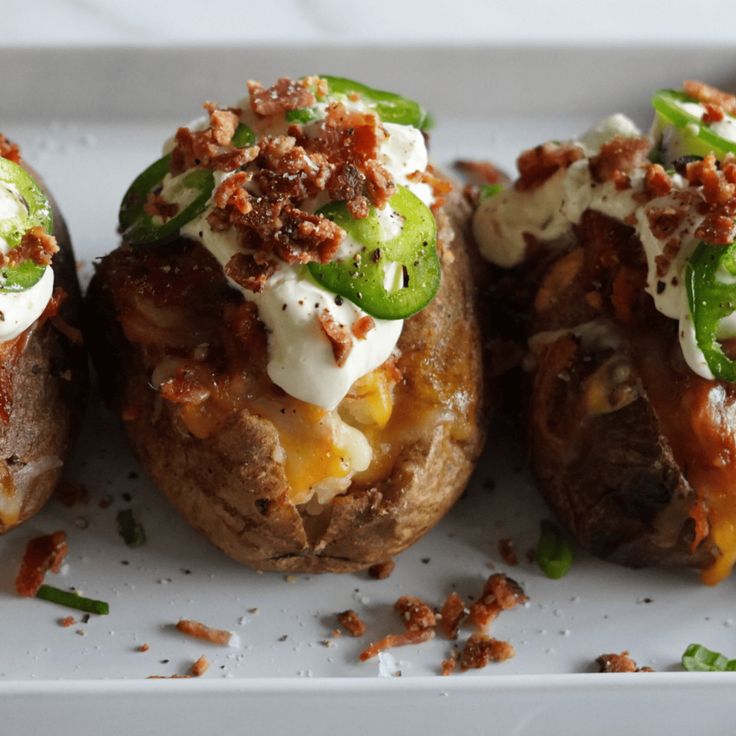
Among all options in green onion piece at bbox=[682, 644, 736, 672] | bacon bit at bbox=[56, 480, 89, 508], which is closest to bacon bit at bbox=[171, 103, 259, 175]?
bacon bit at bbox=[56, 480, 89, 508]

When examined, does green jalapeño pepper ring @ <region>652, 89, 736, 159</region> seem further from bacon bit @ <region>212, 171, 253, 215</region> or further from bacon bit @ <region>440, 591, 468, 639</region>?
bacon bit @ <region>440, 591, 468, 639</region>

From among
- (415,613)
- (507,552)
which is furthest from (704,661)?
(415,613)

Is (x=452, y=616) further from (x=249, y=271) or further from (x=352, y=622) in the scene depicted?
(x=249, y=271)

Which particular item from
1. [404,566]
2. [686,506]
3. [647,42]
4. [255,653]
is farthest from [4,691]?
[647,42]

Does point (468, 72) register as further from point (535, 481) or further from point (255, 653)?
point (255, 653)

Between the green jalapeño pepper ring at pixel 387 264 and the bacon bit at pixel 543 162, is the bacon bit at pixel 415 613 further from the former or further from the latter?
the bacon bit at pixel 543 162
